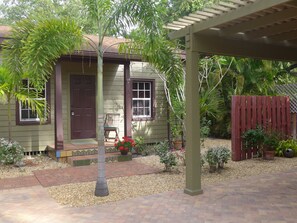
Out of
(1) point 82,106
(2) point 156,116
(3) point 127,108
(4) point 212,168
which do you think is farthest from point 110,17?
(2) point 156,116

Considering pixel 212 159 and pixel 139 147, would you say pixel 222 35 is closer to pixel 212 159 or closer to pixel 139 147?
pixel 212 159

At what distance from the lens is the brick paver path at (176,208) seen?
13.5ft

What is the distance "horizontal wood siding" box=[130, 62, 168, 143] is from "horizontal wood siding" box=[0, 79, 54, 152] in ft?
9.26

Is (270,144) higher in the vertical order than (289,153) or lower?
higher

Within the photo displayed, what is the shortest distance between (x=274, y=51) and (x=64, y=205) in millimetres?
4918

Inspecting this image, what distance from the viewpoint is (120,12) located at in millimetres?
5203

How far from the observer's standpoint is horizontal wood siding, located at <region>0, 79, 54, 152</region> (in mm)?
8539

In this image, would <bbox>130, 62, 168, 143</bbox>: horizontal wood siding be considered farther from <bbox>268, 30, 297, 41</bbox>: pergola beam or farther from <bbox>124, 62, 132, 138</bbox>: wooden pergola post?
<bbox>268, 30, 297, 41</bbox>: pergola beam

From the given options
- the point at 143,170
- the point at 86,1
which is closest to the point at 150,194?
A: the point at 143,170

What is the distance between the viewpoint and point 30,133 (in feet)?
29.2

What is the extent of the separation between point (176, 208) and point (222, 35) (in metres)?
3.03

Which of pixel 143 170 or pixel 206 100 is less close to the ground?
pixel 206 100

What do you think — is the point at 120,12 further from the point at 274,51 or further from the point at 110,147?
the point at 110,147

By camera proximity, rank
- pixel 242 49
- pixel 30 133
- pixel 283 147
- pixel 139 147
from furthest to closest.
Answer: pixel 139 147, pixel 30 133, pixel 283 147, pixel 242 49
